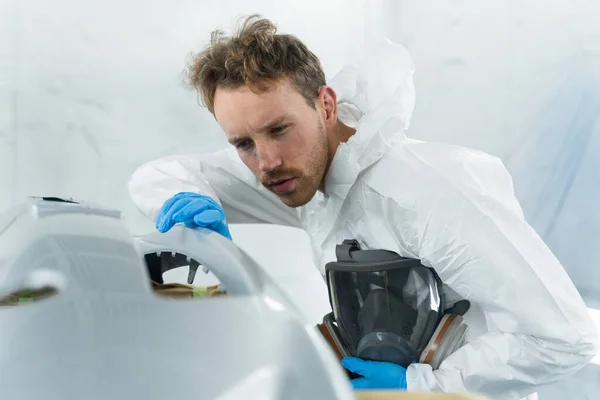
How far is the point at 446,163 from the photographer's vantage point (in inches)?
44.4

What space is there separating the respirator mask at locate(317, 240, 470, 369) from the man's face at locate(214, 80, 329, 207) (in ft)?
0.60

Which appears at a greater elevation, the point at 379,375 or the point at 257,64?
the point at 257,64

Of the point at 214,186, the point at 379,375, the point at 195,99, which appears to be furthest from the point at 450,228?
the point at 195,99

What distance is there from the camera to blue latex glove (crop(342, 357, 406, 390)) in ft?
3.42

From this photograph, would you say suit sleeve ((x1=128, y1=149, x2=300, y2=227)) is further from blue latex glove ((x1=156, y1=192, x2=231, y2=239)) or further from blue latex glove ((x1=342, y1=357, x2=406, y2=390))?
blue latex glove ((x1=342, y1=357, x2=406, y2=390))

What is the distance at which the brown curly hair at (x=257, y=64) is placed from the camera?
118 centimetres

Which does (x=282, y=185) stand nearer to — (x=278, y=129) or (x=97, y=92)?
(x=278, y=129)

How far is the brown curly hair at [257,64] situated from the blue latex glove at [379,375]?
501 millimetres

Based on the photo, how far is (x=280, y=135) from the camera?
3.93ft

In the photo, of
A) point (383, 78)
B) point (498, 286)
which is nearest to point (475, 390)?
point (498, 286)

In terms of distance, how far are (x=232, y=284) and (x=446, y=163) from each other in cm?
79

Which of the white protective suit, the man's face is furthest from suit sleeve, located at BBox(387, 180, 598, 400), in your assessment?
the man's face

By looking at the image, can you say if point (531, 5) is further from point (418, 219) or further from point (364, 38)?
point (418, 219)

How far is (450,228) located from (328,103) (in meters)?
0.40
